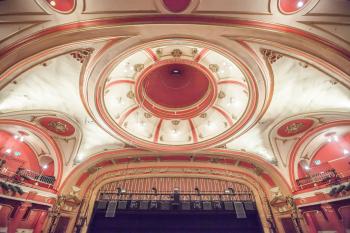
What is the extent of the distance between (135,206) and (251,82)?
29.7ft

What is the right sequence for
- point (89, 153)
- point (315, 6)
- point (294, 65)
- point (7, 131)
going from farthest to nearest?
point (89, 153), point (7, 131), point (294, 65), point (315, 6)

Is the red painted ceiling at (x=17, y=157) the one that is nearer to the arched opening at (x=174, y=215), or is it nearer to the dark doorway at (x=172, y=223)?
the arched opening at (x=174, y=215)

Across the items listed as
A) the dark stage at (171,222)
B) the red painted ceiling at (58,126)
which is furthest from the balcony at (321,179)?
the red painted ceiling at (58,126)

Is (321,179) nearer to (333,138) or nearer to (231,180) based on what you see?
(333,138)

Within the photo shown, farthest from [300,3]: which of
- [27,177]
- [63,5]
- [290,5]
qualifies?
[27,177]

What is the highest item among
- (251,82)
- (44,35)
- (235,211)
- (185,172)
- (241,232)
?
(251,82)

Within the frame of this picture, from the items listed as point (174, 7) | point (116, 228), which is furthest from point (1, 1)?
point (116, 228)

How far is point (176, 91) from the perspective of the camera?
1005 centimetres

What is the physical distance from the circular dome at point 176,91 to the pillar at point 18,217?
7.93 metres

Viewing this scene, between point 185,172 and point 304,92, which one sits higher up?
point 304,92

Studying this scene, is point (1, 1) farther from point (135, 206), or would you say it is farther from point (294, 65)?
point (135, 206)

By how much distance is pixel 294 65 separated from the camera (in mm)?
5816

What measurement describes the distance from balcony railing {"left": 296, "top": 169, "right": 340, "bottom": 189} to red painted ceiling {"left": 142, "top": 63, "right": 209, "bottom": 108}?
766cm

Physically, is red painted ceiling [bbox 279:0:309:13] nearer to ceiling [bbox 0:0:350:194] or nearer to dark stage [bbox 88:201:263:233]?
ceiling [bbox 0:0:350:194]
